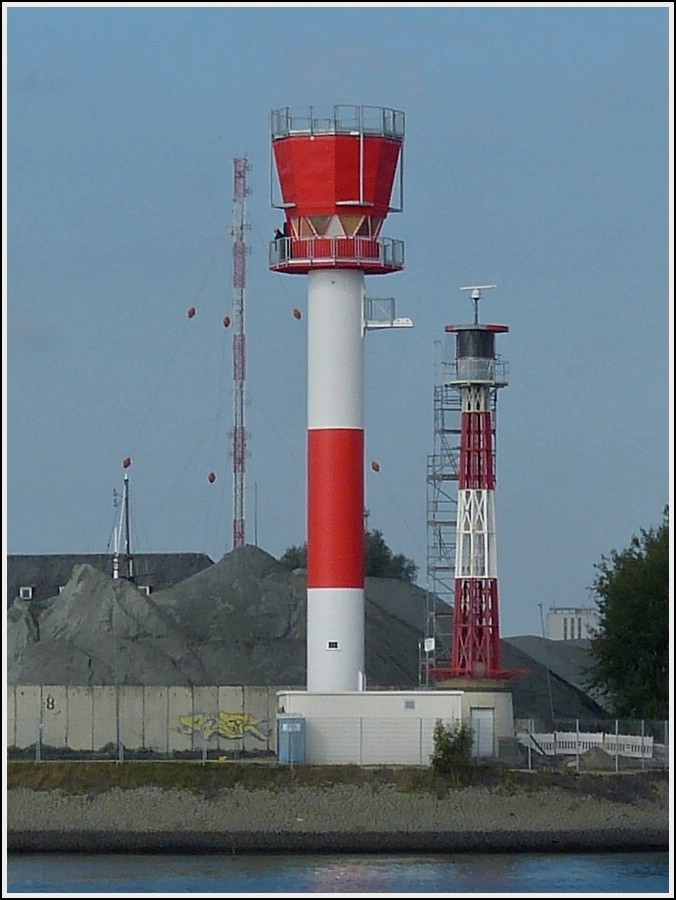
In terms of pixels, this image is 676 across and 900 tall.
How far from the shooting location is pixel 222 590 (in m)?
81.5

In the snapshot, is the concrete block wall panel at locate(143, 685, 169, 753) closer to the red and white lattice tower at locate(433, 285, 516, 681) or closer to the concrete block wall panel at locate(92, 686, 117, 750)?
the concrete block wall panel at locate(92, 686, 117, 750)

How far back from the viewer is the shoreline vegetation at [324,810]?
61625 mm

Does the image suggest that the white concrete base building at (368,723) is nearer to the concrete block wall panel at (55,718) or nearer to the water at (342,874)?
the water at (342,874)

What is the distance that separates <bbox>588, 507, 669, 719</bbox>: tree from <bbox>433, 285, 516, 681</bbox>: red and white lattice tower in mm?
8869

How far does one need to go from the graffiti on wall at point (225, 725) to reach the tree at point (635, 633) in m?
10.3

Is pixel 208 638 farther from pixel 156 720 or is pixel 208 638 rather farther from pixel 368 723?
pixel 368 723

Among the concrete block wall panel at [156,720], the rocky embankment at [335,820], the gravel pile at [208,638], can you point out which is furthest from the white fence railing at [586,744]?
the concrete block wall panel at [156,720]

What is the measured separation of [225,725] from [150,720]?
1.77 m

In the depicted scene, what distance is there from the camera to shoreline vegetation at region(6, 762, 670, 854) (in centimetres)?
6162

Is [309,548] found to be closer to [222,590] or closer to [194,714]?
[194,714]

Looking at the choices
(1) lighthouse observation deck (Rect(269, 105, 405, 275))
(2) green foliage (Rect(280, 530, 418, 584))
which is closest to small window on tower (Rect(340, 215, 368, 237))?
(1) lighthouse observation deck (Rect(269, 105, 405, 275))

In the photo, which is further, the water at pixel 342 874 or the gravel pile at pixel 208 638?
the gravel pile at pixel 208 638

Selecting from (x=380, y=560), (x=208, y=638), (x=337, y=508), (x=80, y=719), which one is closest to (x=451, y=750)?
(x=337, y=508)

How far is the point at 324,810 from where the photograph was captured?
62.0m
